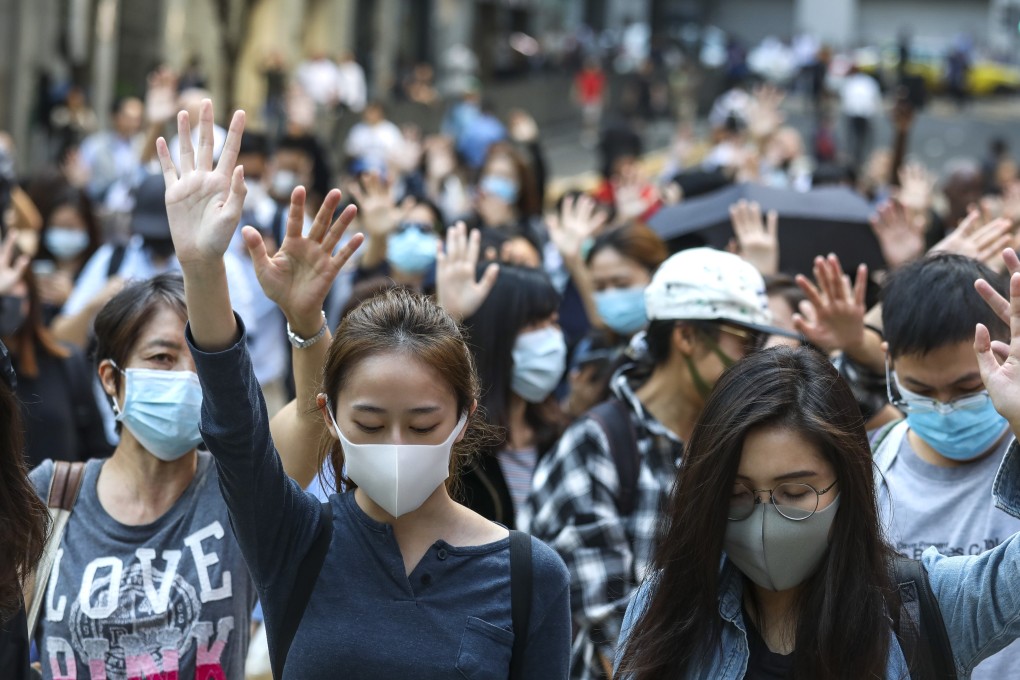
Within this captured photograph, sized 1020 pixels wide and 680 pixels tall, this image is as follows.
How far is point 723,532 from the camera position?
290 cm

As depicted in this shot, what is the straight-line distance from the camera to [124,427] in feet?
12.5

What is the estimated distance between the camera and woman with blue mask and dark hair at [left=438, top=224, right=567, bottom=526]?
487cm

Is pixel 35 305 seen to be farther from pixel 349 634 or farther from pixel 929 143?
pixel 929 143

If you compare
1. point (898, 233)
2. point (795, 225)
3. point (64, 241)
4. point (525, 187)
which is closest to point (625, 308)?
point (898, 233)

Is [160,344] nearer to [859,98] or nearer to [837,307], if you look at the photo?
[837,307]

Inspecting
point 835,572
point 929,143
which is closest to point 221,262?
point 835,572

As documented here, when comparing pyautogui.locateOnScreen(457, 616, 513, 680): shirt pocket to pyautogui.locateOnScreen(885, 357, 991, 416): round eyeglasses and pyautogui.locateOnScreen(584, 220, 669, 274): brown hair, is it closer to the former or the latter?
pyautogui.locateOnScreen(885, 357, 991, 416): round eyeglasses

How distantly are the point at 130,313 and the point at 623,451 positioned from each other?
1351 mm

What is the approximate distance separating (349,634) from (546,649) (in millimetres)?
390

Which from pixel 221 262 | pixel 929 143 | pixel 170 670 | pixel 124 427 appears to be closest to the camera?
pixel 221 262

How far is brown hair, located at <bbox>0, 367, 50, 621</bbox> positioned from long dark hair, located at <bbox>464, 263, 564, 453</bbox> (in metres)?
1.79

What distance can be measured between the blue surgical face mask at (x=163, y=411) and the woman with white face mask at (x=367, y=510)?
0.70 m

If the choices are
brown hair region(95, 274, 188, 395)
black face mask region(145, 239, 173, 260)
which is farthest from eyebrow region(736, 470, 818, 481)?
A: black face mask region(145, 239, 173, 260)

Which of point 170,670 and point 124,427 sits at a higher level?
point 124,427
